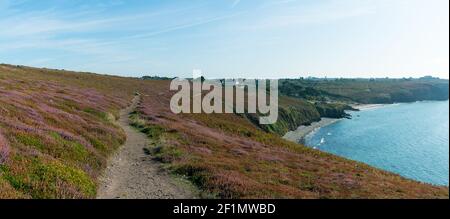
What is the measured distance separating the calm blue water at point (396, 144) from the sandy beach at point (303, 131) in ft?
8.49

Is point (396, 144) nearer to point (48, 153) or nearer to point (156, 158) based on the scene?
point (156, 158)

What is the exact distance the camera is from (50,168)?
1630 cm

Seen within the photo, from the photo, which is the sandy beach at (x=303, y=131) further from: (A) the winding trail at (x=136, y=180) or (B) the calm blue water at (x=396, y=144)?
(A) the winding trail at (x=136, y=180)

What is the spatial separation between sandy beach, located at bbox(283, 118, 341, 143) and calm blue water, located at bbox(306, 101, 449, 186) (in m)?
2.59

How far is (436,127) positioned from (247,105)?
7977 centimetres

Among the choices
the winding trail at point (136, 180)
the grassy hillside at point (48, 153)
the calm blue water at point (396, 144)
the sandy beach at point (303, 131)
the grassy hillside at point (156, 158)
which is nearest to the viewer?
the grassy hillside at point (48, 153)

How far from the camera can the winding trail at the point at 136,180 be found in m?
18.7

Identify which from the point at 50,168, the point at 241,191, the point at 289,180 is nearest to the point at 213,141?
the point at 289,180

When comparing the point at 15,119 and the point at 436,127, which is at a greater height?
the point at 15,119

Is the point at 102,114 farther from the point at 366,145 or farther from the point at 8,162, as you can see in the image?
the point at 366,145

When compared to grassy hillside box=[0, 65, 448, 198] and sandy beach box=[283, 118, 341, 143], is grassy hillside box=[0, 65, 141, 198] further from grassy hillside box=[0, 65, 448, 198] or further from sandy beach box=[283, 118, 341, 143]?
sandy beach box=[283, 118, 341, 143]

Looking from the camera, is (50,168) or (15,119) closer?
(50,168)

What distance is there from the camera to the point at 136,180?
21297 millimetres

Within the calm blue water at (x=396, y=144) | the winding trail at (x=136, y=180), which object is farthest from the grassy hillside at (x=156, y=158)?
the calm blue water at (x=396, y=144)
